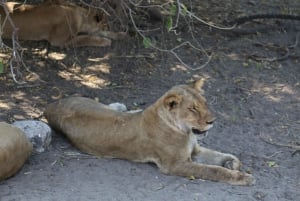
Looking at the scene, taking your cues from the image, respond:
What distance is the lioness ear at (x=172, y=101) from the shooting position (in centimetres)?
485

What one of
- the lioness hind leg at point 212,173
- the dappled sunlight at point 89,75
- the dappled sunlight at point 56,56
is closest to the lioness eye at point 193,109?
the lioness hind leg at point 212,173

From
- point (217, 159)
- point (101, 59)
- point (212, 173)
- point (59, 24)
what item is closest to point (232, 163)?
point (217, 159)

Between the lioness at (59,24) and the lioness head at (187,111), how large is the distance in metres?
2.53

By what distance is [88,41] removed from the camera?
24.2 feet

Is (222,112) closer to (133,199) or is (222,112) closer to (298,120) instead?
(298,120)

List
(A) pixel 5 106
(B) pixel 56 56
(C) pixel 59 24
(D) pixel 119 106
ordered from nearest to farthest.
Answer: (D) pixel 119 106, (A) pixel 5 106, (B) pixel 56 56, (C) pixel 59 24

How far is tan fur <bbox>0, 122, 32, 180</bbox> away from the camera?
15.1ft

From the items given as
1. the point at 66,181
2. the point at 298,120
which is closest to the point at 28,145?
the point at 66,181

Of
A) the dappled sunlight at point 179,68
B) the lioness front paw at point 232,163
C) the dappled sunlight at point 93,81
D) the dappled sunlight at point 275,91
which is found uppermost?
the dappled sunlight at point 275,91

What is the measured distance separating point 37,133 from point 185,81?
76.9 inches

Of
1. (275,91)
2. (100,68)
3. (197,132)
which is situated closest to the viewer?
(197,132)

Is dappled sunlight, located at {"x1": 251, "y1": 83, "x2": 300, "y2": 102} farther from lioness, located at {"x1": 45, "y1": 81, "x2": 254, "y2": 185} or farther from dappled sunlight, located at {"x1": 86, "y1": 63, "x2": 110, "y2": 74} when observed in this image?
lioness, located at {"x1": 45, "y1": 81, "x2": 254, "y2": 185}

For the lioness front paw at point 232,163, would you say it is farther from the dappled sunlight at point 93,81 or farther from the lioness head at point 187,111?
the dappled sunlight at point 93,81

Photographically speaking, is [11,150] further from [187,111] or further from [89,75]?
[89,75]
